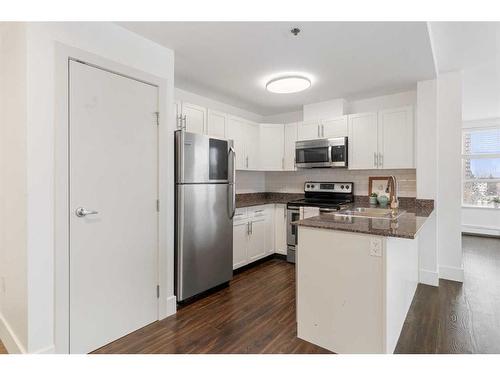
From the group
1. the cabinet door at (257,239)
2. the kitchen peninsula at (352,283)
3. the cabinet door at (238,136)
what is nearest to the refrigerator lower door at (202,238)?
the cabinet door at (257,239)

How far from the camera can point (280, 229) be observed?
4367 mm

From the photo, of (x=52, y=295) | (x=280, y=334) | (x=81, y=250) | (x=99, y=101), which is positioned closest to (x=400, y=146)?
(x=280, y=334)

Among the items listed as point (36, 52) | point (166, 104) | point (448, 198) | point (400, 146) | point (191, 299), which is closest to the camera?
point (36, 52)

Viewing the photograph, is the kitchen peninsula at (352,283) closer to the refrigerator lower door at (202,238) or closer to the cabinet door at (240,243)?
the refrigerator lower door at (202,238)

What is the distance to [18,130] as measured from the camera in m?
1.86

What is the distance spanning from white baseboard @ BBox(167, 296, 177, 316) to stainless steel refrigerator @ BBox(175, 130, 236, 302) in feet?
0.29

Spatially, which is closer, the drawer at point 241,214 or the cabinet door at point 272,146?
the drawer at point 241,214

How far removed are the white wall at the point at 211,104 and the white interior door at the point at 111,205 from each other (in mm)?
1273

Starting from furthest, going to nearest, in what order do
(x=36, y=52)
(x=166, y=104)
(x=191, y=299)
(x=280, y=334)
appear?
(x=191, y=299)
(x=166, y=104)
(x=280, y=334)
(x=36, y=52)

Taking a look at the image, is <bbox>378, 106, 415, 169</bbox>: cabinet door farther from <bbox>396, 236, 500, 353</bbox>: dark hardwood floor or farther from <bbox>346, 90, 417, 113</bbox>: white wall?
<bbox>396, 236, 500, 353</bbox>: dark hardwood floor

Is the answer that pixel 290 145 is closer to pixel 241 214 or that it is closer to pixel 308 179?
pixel 308 179

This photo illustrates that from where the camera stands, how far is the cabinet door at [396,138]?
11.6ft

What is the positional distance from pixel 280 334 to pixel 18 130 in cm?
240

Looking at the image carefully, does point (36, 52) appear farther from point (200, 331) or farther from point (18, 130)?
point (200, 331)
